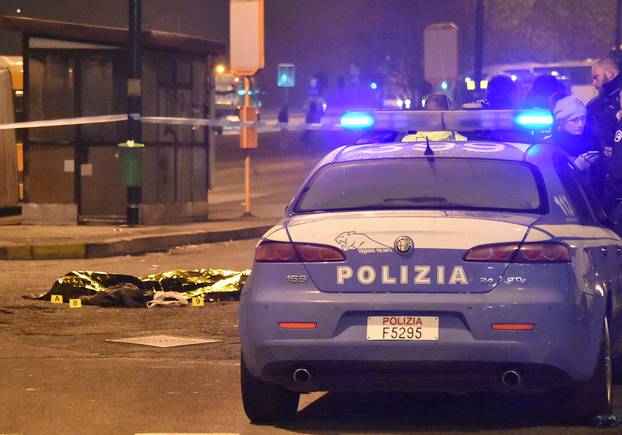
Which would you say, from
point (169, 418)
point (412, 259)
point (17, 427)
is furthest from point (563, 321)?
point (17, 427)

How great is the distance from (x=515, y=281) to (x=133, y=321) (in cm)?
527

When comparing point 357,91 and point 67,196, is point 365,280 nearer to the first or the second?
point 67,196

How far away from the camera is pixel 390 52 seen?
66438 mm

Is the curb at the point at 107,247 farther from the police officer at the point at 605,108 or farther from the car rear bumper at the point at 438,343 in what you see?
the car rear bumper at the point at 438,343

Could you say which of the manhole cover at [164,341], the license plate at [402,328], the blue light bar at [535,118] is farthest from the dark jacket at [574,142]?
the license plate at [402,328]

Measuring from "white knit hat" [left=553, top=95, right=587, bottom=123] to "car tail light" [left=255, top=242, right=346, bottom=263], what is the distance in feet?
15.5

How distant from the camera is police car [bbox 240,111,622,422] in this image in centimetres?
707

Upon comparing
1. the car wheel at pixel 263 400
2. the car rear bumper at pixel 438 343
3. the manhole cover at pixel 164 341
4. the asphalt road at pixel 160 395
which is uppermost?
the car rear bumper at pixel 438 343

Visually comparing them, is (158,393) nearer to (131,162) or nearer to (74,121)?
(131,162)

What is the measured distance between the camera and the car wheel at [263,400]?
7.65 meters

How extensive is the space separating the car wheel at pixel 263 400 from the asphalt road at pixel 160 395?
0.25 ft

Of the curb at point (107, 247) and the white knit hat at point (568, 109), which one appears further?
the curb at point (107, 247)

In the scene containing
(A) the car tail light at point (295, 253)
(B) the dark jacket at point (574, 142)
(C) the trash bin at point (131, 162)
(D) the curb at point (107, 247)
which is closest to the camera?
(A) the car tail light at point (295, 253)

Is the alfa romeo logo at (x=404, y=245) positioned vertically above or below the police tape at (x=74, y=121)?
below
